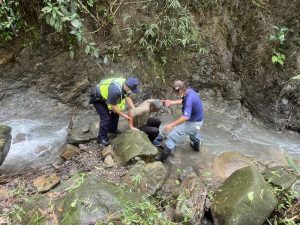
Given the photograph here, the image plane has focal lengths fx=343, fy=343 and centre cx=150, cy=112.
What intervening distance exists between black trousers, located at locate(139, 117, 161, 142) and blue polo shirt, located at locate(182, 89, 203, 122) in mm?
843

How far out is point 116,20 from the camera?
8.20 metres

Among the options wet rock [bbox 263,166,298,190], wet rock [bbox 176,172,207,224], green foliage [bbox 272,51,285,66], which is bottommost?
wet rock [bbox 176,172,207,224]

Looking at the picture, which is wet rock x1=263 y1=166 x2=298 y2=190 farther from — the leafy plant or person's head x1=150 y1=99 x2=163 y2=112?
the leafy plant

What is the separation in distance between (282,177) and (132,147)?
2.68 metres

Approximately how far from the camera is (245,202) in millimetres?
4953

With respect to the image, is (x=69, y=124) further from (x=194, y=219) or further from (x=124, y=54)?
(x=194, y=219)

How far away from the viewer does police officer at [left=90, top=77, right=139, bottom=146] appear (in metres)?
6.22


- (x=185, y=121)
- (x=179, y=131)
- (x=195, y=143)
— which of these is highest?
(x=185, y=121)

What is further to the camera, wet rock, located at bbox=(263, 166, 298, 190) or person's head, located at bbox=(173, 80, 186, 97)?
person's head, located at bbox=(173, 80, 186, 97)

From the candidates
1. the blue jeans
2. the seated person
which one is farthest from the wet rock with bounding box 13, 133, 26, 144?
the blue jeans

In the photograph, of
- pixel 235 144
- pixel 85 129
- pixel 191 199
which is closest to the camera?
pixel 191 199

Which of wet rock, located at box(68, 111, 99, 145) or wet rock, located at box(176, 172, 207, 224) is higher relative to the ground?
wet rock, located at box(176, 172, 207, 224)

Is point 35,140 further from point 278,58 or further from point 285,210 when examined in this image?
point 278,58

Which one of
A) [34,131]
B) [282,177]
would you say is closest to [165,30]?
[34,131]
